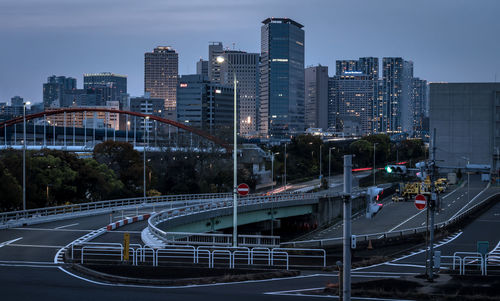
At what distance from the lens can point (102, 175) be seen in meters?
64.7

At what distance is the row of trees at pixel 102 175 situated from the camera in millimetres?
55062

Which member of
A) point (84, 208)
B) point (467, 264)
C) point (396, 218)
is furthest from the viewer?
point (396, 218)

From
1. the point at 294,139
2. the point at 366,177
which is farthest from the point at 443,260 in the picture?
the point at 294,139

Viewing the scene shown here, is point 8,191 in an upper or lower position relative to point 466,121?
lower

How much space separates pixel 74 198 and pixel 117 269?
41304 millimetres

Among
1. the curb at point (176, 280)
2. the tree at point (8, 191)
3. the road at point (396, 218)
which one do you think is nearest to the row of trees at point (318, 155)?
the road at point (396, 218)

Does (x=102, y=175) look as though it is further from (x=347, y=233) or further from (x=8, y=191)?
(x=347, y=233)

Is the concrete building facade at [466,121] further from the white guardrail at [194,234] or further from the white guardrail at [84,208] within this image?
the white guardrail at [194,234]

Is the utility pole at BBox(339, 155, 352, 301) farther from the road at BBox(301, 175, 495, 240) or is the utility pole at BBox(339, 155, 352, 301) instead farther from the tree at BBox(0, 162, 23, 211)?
the road at BBox(301, 175, 495, 240)

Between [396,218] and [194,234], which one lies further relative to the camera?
[396,218]

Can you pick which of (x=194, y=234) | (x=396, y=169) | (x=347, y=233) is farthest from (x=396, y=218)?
(x=347, y=233)

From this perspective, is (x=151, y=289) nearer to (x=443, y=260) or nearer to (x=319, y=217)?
(x=443, y=260)

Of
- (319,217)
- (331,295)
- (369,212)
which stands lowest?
(319,217)

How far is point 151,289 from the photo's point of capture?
19781 millimetres
